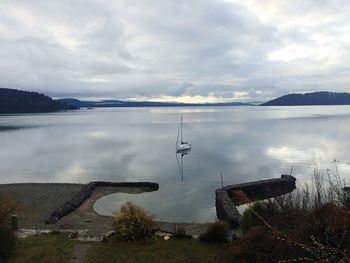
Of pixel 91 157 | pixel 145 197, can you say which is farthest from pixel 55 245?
pixel 91 157

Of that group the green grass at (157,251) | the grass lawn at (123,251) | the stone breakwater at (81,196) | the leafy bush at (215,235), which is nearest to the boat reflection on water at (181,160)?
the stone breakwater at (81,196)

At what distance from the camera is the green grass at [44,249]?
16422 millimetres

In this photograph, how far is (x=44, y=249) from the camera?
17.8 m

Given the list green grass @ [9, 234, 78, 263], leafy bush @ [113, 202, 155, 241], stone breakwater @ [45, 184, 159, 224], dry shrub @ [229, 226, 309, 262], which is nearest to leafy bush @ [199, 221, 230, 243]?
leafy bush @ [113, 202, 155, 241]

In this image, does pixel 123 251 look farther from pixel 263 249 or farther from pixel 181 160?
pixel 181 160

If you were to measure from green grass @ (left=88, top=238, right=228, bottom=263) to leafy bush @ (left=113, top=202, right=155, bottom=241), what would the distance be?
0.48 meters

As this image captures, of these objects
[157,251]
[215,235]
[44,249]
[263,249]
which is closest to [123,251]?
[157,251]

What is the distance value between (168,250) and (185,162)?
1706 inches

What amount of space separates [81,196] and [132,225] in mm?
17080

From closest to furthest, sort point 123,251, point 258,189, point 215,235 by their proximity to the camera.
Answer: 1. point 123,251
2. point 215,235
3. point 258,189

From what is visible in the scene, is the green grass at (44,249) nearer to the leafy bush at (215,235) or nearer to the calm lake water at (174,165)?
the leafy bush at (215,235)

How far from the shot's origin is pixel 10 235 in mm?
16766

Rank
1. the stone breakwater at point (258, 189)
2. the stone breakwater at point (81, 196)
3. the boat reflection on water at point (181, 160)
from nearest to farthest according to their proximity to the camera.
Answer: the stone breakwater at point (81, 196) → the stone breakwater at point (258, 189) → the boat reflection on water at point (181, 160)

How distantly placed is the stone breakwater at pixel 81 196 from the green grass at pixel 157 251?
10.1 metres
